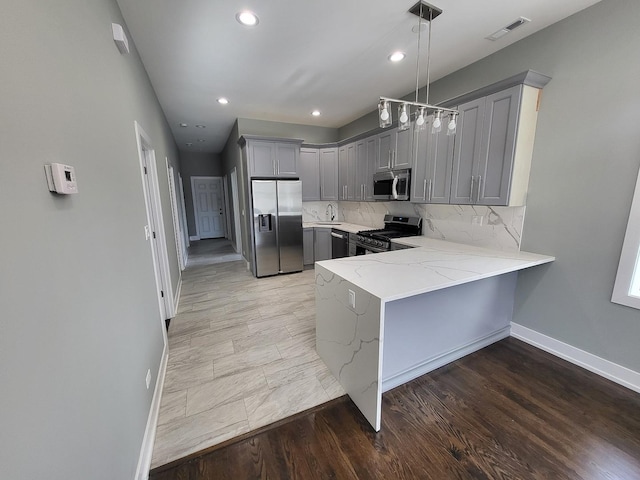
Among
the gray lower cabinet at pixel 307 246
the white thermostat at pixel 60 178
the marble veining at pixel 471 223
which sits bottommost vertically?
the gray lower cabinet at pixel 307 246

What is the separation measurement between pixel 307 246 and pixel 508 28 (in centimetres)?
392

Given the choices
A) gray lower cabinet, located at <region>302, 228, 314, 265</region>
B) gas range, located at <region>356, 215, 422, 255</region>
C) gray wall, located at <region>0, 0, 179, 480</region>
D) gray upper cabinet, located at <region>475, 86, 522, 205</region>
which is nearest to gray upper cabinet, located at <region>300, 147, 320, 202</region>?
gray lower cabinet, located at <region>302, 228, 314, 265</region>

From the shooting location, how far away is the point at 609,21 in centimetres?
192

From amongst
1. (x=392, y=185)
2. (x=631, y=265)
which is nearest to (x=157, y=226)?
(x=392, y=185)

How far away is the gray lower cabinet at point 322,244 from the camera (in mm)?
4969

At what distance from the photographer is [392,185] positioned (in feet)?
11.8

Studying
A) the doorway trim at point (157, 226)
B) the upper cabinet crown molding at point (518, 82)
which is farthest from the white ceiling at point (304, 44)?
the doorway trim at point (157, 226)

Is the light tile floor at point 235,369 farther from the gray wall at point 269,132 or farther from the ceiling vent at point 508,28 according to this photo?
the ceiling vent at point 508,28

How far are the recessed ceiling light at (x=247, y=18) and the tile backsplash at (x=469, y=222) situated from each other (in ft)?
9.11

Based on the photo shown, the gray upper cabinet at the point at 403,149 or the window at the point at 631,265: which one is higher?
the gray upper cabinet at the point at 403,149

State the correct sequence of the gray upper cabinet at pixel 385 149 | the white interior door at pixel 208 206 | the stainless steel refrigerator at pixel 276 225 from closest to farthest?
the gray upper cabinet at pixel 385 149, the stainless steel refrigerator at pixel 276 225, the white interior door at pixel 208 206

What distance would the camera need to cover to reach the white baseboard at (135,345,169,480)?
1403 millimetres

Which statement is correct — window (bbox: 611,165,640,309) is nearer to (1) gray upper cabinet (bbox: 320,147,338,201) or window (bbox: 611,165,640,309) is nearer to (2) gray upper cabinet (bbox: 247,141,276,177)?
(1) gray upper cabinet (bbox: 320,147,338,201)

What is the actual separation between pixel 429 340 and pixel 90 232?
2.37 metres
